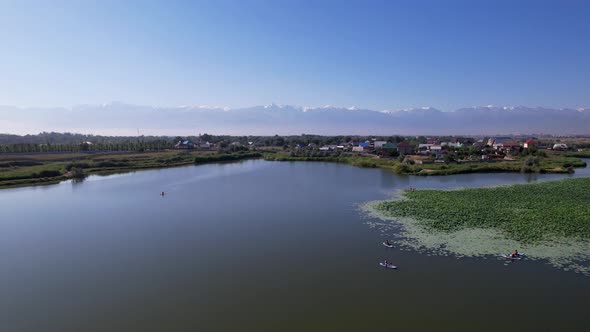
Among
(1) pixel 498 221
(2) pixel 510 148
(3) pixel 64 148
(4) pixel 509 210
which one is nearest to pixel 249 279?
(1) pixel 498 221

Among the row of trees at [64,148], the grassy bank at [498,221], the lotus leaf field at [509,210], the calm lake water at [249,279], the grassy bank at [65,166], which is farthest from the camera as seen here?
the row of trees at [64,148]

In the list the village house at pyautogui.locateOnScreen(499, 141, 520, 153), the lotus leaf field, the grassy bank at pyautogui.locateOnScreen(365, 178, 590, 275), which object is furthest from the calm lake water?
the village house at pyautogui.locateOnScreen(499, 141, 520, 153)

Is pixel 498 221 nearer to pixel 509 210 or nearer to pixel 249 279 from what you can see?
pixel 509 210

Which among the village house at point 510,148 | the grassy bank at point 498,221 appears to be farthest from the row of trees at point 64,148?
the village house at point 510,148

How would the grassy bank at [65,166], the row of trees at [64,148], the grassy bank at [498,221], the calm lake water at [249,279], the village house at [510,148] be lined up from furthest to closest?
the village house at [510,148], the row of trees at [64,148], the grassy bank at [65,166], the grassy bank at [498,221], the calm lake water at [249,279]

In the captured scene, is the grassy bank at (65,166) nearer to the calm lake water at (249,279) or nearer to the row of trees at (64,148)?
the row of trees at (64,148)

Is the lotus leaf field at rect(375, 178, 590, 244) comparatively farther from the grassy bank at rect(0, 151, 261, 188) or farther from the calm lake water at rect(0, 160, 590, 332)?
the grassy bank at rect(0, 151, 261, 188)
